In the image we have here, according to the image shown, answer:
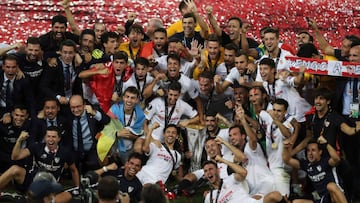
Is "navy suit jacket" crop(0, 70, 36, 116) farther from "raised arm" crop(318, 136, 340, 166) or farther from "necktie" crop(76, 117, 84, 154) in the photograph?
"raised arm" crop(318, 136, 340, 166)

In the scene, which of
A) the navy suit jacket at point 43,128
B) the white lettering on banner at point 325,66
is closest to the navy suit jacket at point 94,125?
the navy suit jacket at point 43,128

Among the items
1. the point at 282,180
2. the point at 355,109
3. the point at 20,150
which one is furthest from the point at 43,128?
the point at 355,109

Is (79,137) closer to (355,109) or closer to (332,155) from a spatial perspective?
(332,155)

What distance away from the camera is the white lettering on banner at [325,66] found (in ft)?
38.1

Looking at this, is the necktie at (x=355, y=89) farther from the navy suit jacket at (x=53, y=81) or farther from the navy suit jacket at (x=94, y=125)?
the navy suit jacket at (x=53, y=81)

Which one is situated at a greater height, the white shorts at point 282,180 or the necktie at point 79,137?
the necktie at point 79,137

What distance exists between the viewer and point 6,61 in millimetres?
11812

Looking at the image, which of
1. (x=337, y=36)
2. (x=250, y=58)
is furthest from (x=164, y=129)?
(x=337, y=36)

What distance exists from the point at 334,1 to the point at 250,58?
3.89 meters

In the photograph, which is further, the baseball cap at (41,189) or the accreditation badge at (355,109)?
the accreditation badge at (355,109)

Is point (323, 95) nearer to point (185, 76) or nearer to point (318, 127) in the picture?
point (318, 127)

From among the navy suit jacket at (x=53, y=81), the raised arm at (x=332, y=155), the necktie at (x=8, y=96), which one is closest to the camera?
the raised arm at (x=332, y=155)

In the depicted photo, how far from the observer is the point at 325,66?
1177 cm

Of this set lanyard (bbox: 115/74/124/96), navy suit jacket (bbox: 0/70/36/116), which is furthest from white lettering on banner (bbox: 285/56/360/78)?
navy suit jacket (bbox: 0/70/36/116)
